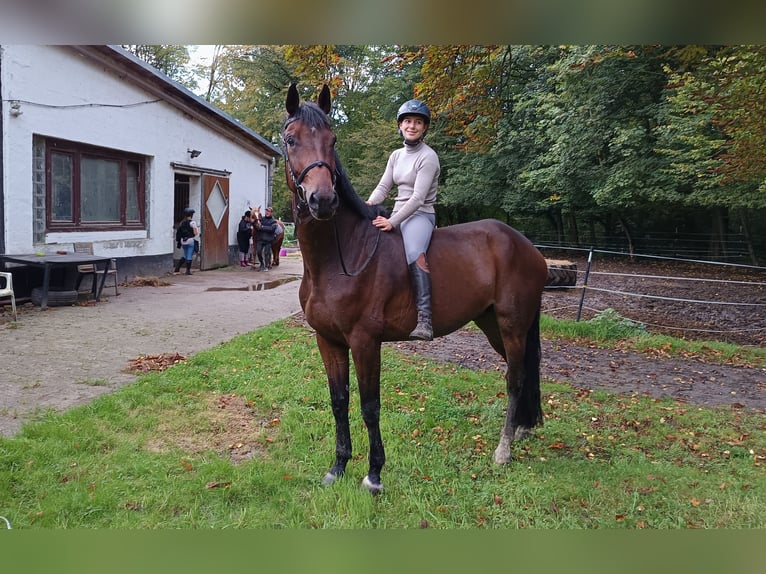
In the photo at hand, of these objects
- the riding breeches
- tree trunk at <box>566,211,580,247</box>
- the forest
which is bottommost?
the riding breeches

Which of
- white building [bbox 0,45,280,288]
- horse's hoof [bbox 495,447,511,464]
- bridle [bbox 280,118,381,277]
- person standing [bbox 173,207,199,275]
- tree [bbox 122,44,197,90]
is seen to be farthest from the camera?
tree [bbox 122,44,197,90]

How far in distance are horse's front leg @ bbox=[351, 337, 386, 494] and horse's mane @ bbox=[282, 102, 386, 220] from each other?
0.85 m

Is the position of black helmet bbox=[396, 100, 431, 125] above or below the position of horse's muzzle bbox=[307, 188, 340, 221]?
above

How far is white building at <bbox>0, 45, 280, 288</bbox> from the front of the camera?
346 inches

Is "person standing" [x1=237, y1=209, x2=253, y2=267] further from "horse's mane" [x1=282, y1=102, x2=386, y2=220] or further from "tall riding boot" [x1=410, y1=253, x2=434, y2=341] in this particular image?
"tall riding boot" [x1=410, y1=253, x2=434, y2=341]

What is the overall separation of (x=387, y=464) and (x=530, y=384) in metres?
1.29

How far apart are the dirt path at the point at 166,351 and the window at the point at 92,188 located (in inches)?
79.0

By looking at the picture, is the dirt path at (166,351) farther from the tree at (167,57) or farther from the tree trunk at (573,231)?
the tree at (167,57)

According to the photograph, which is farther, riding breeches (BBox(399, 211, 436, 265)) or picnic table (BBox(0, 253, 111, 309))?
picnic table (BBox(0, 253, 111, 309))

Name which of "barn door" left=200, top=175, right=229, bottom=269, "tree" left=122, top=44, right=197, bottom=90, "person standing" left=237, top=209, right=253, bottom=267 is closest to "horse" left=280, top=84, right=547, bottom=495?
"barn door" left=200, top=175, right=229, bottom=269

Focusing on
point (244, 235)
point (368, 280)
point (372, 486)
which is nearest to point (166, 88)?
point (244, 235)

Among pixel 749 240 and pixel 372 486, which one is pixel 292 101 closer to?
pixel 372 486

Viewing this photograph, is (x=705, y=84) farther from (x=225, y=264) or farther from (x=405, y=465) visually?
(x=225, y=264)

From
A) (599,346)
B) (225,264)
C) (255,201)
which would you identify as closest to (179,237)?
(225,264)
